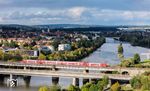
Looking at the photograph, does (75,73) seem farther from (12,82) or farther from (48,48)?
(48,48)

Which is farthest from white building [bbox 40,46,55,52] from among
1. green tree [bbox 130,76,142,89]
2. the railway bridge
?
green tree [bbox 130,76,142,89]

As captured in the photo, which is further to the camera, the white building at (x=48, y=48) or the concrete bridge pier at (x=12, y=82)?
the white building at (x=48, y=48)

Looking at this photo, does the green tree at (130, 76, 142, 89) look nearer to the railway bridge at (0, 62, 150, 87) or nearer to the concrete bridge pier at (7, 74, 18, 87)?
the railway bridge at (0, 62, 150, 87)

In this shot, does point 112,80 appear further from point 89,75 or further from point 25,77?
point 25,77

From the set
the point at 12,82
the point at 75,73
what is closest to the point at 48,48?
the point at 12,82

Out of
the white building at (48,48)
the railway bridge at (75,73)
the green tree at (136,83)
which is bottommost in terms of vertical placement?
the white building at (48,48)

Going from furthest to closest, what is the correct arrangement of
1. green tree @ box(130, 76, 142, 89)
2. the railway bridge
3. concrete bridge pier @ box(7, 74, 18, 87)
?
1. concrete bridge pier @ box(7, 74, 18, 87)
2. the railway bridge
3. green tree @ box(130, 76, 142, 89)

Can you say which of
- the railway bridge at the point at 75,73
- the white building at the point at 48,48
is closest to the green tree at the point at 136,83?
the railway bridge at the point at 75,73

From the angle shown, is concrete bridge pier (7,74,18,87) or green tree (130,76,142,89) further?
concrete bridge pier (7,74,18,87)

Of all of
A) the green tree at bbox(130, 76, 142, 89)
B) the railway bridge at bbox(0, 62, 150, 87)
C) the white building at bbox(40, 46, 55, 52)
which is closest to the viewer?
the green tree at bbox(130, 76, 142, 89)

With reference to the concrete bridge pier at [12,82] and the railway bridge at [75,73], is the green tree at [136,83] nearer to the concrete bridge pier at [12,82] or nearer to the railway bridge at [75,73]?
the railway bridge at [75,73]

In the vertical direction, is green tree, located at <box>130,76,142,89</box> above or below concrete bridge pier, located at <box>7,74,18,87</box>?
above

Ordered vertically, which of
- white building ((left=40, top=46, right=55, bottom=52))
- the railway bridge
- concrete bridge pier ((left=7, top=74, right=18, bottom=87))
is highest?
the railway bridge
